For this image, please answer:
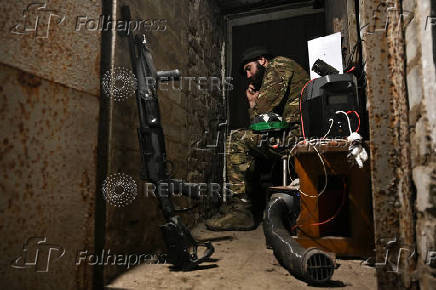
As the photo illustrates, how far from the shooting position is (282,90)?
123 inches

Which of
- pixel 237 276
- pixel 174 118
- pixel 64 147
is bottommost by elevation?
pixel 237 276

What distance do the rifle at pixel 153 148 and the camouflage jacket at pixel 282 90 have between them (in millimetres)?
1679

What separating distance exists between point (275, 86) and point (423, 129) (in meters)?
2.33

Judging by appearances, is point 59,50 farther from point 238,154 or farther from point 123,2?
point 238,154

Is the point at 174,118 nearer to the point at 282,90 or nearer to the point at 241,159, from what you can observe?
the point at 241,159

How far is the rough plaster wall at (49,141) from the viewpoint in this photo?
0.97 metres

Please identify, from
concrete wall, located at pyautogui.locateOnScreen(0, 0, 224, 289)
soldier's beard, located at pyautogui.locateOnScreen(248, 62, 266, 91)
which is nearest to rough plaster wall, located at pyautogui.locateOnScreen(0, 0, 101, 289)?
concrete wall, located at pyautogui.locateOnScreen(0, 0, 224, 289)

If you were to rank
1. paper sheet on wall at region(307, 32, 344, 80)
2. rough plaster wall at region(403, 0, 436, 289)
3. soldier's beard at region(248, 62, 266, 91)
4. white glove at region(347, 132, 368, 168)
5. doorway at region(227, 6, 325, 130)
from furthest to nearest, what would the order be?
doorway at region(227, 6, 325, 130) < soldier's beard at region(248, 62, 266, 91) < paper sheet on wall at region(307, 32, 344, 80) < white glove at region(347, 132, 368, 168) < rough plaster wall at region(403, 0, 436, 289)

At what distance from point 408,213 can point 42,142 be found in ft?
4.81

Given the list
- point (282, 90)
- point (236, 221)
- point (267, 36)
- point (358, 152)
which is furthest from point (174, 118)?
point (267, 36)

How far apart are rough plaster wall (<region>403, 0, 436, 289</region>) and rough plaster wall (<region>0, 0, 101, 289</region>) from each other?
4.61ft

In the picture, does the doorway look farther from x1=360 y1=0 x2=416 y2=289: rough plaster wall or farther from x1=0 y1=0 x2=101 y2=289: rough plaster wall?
x1=360 y1=0 x2=416 y2=289: rough plaster wall

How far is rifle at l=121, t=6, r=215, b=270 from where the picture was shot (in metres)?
1.67

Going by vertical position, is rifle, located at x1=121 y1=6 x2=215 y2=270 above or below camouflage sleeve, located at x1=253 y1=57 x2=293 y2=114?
below
